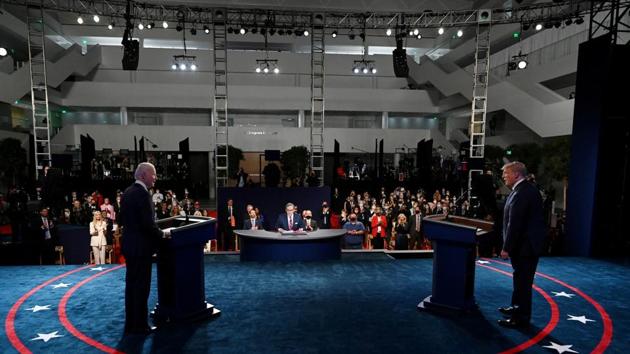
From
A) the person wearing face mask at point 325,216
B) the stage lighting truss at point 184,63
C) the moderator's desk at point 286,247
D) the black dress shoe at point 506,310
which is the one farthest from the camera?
the stage lighting truss at point 184,63

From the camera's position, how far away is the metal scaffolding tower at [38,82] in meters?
12.2

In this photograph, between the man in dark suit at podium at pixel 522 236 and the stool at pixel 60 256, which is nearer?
the man in dark suit at podium at pixel 522 236

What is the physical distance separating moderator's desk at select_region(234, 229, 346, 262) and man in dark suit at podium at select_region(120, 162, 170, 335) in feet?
10.7

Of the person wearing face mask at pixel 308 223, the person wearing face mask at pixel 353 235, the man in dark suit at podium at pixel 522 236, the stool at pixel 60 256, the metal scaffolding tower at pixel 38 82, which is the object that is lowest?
the stool at pixel 60 256

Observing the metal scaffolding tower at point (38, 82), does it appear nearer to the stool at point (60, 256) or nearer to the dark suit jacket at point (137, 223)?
the stool at point (60, 256)

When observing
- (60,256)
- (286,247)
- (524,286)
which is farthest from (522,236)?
(60,256)

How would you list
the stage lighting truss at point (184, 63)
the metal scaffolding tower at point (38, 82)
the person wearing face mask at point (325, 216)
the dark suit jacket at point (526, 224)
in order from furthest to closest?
the stage lighting truss at point (184, 63) → the metal scaffolding tower at point (38, 82) → the person wearing face mask at point (325, 216) → the dark suit jacket at point (526, 224)

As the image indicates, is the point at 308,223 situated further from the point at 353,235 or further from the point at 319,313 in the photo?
the point at 319,313

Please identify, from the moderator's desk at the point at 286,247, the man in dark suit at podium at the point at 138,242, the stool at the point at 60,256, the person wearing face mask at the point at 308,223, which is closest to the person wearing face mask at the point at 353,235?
the person wearing face mask at the point at 308,223

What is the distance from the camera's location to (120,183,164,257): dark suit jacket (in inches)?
141

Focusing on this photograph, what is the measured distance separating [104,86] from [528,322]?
22425 millimetres

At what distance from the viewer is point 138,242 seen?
364cm

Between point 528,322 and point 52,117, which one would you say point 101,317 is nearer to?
point 528,322

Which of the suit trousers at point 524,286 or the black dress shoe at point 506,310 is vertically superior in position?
the suit trousers at point 524,286
